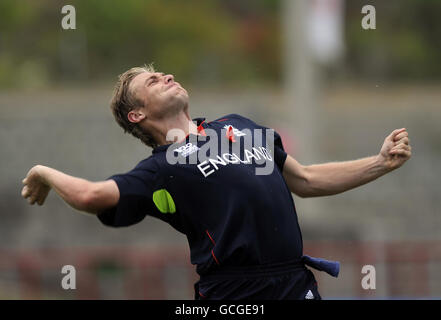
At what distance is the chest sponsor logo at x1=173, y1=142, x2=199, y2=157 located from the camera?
199 inches

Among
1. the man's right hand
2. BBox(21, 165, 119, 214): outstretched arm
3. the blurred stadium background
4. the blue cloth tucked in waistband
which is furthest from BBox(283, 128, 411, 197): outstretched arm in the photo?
the blurred stadium background

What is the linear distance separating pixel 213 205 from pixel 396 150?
4.47 feet

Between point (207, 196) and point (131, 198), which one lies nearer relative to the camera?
point (131, 198)

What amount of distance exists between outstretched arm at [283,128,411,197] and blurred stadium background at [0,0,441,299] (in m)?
6.75

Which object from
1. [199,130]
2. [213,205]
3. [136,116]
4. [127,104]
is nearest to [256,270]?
[213,205]

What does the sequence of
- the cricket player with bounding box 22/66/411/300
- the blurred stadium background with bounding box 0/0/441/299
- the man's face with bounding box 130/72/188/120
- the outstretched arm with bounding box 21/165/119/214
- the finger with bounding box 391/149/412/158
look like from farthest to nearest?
the blurred stadium background with bounding box 0/0/441/299 → the finger with bounding box 391/149/412/158 → the man's face with bounding box 130/72/188/120 → the cricket player with bounding box 22/66/411/300 → the outstretched arm with bounding box 21/165/119/214

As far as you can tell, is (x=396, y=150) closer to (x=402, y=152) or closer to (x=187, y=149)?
(x=402, y=152)

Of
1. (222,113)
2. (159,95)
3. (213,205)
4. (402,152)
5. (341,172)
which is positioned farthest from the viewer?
(222,113)

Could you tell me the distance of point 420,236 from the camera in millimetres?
19984

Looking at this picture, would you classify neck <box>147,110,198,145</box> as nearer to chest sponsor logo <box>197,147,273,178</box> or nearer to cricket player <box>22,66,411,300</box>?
cricket player <box>22,66,411,300</box>

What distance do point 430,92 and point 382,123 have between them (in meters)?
6.55

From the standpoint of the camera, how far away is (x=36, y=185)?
5.01 m

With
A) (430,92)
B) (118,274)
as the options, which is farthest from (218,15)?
(118,274)

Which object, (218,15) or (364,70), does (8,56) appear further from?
(364,70)
